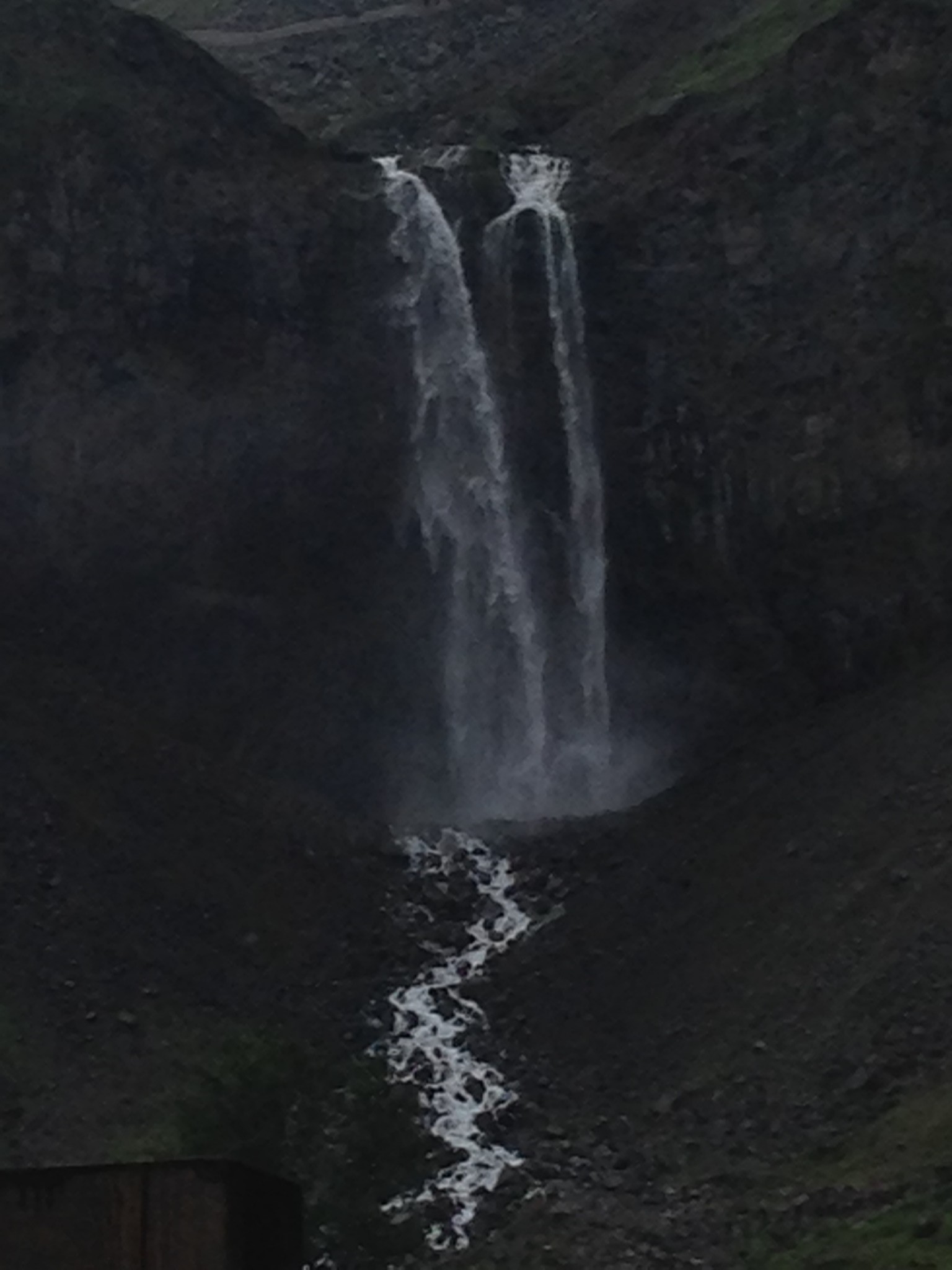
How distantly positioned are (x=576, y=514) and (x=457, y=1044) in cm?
1408

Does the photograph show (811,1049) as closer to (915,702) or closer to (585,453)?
(915,702)

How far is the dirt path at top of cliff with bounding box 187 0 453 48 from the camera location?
182ft

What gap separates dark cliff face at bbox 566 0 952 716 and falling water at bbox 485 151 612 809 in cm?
40

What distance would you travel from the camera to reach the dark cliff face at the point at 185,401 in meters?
35.4

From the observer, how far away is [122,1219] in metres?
2.60

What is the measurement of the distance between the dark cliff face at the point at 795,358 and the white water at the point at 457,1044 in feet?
→ 25.5

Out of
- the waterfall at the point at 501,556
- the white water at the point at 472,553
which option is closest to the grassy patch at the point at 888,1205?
the waterfall at the point at 501,556

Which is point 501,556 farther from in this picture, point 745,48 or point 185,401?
point 745,48

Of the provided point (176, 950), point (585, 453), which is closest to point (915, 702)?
point (585, 453)

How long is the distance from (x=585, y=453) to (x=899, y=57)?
1039 centimetres

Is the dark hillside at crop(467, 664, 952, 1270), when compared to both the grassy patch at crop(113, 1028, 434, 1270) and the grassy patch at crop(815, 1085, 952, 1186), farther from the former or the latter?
the grassy patch at crop(113, 1028, 434, 1270)

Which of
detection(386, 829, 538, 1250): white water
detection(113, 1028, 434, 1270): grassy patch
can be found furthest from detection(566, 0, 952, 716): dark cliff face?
detection(113, 1028, 434, 1270): grassy patch

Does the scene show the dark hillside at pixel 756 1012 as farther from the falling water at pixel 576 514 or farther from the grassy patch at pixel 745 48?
the grassy patch at pixel 745 48

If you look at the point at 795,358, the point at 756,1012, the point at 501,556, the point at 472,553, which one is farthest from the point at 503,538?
the point at 756,1012
